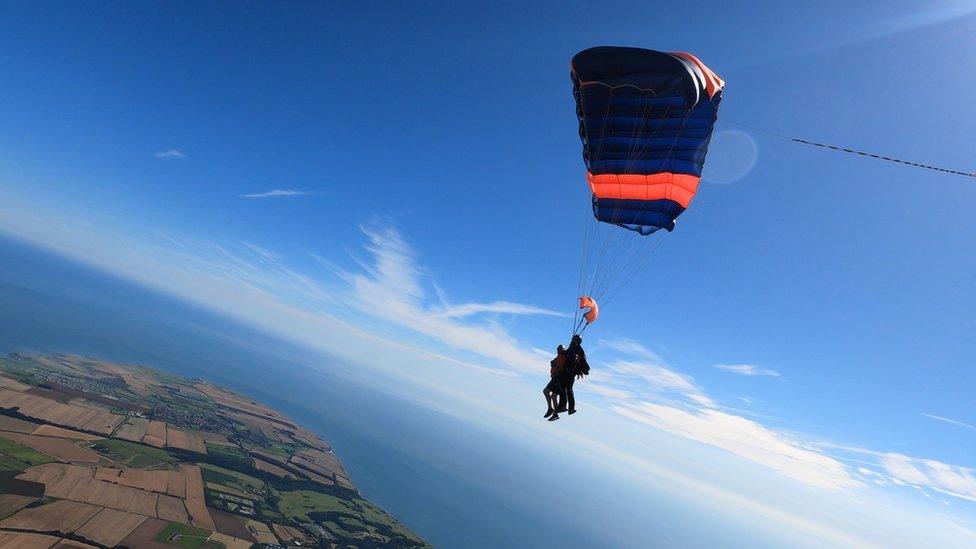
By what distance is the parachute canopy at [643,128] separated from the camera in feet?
28.1

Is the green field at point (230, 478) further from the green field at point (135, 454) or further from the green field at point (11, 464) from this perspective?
the green field at point (11, 464)

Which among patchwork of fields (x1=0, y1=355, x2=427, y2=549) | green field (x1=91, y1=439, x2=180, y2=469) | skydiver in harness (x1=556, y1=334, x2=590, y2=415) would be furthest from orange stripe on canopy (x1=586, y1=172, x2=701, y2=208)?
green field (x1=91, y1=439, x2=180, y2=469)

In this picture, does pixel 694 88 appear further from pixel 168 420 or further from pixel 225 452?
pixel 168 420

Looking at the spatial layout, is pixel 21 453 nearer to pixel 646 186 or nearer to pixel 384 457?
pixel 646 186

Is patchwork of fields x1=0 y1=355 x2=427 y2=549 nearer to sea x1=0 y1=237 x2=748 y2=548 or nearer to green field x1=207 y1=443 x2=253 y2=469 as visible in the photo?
green field x1=207 y1=443 x2=253 y2=469

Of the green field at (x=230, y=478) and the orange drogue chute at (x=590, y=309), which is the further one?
Result: the green field at (x=230, y=478)

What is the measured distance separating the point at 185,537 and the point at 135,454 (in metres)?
15.2

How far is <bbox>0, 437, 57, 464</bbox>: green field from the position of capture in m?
28.2

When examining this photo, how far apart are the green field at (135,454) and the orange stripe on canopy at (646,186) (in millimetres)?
43265

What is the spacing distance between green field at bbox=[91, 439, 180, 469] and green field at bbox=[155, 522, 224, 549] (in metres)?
11.0

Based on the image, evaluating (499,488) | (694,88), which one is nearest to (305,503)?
(694,88)

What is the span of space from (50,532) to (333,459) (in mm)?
49259

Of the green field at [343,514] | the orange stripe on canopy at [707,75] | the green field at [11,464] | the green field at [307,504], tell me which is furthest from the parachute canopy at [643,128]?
the green field at [307,504]

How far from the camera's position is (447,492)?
96062 millimetres
